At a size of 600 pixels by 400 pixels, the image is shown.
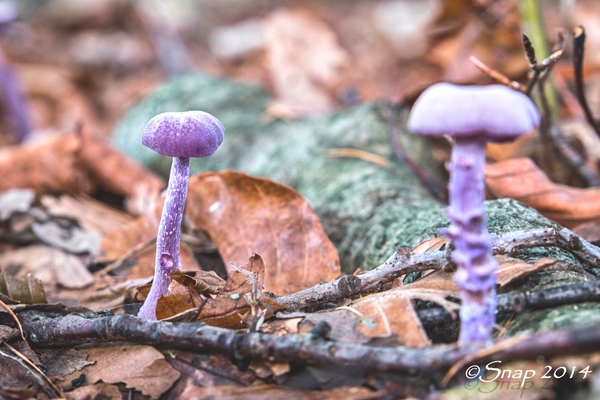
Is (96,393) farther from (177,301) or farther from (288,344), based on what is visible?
(288,344)

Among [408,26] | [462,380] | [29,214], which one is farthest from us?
[408,26]

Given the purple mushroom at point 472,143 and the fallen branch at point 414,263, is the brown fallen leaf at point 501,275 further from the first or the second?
the purple mushroom at point 472,143

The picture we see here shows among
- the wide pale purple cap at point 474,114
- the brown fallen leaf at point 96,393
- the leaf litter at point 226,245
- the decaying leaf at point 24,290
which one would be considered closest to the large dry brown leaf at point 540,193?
the leaf litter at point 226,245

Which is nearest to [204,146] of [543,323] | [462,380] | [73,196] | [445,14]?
[462,380]

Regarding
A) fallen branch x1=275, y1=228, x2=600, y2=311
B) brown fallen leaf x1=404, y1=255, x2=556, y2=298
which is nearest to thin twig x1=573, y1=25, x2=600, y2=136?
fallen branch x1=275, y1=228, x2=600, y2=311

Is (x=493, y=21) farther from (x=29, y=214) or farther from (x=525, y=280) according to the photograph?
(x=29, y=214)
